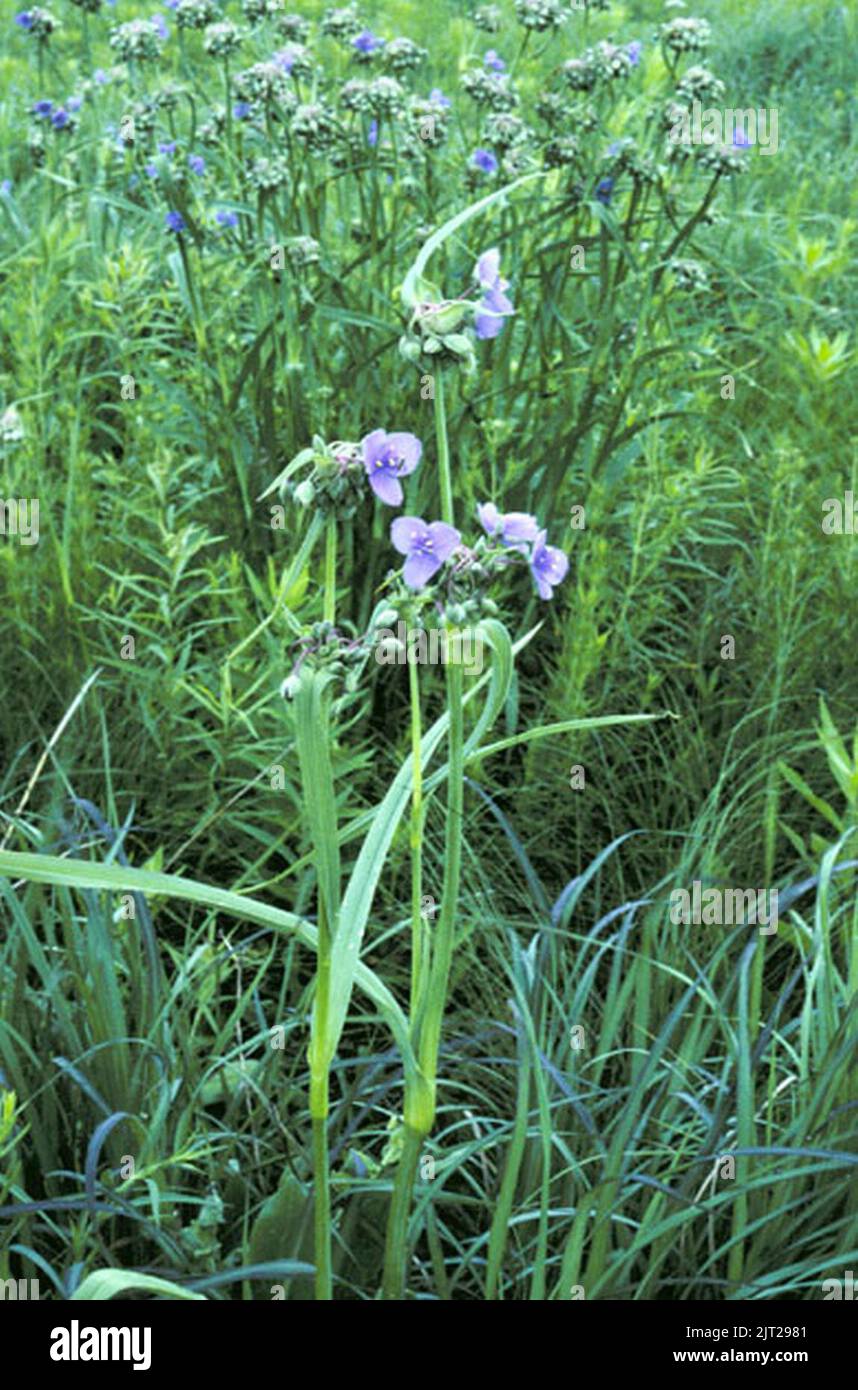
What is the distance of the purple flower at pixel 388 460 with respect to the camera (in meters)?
1.35

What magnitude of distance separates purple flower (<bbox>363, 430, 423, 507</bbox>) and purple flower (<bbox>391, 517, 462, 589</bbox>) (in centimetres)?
4

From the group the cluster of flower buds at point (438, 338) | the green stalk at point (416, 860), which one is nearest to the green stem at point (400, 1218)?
the green stalk at point (416, 860)

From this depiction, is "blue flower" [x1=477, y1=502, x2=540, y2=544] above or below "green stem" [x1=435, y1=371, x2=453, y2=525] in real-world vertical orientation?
below

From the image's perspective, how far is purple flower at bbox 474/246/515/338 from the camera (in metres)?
1.41

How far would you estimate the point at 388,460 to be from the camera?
4.52ft

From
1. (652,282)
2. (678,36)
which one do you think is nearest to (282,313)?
(652,282)

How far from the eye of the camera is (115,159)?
3.81m

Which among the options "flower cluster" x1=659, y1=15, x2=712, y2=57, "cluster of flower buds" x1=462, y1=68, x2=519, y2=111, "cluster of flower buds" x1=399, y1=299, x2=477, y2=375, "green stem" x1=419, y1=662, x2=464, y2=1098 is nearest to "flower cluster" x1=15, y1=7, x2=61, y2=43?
"cluster of flower buds" x1=462, y1=68, x2=519, y2=111

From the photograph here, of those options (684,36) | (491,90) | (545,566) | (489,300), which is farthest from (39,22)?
(545,566)

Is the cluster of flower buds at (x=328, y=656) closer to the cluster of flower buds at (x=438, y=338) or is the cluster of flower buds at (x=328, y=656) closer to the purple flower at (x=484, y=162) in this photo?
the cluster of flower buds at (x=438, y=338)

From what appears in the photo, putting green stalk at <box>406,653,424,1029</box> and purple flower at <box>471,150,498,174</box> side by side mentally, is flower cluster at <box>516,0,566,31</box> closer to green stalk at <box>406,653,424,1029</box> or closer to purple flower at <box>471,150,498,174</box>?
purple flower at <box>471,150,498,174</box>

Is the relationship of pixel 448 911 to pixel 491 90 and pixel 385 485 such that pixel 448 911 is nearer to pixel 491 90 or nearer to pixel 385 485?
pixel 385 485
